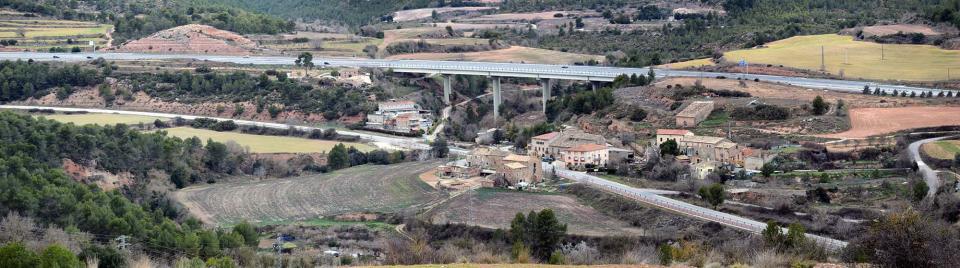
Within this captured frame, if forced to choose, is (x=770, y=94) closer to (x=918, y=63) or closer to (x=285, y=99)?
(x=918, y=63)

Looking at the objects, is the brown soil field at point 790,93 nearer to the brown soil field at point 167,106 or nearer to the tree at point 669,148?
the tree at point 669,148

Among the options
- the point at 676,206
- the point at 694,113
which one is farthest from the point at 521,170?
the point at 694,113

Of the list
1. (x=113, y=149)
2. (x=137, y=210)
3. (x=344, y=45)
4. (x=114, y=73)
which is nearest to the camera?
(x=137, y=210)

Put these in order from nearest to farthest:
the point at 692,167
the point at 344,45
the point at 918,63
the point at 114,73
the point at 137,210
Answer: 1. the point at 137,210
2. the point at 692,167
3. the point at 918,63
4. the point at 114,73
5. the point at 344,45

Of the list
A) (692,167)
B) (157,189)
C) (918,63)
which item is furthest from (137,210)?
(918,63)

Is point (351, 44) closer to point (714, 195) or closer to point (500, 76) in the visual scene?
point (500, 76)

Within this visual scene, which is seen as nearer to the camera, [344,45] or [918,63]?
[918,63]
